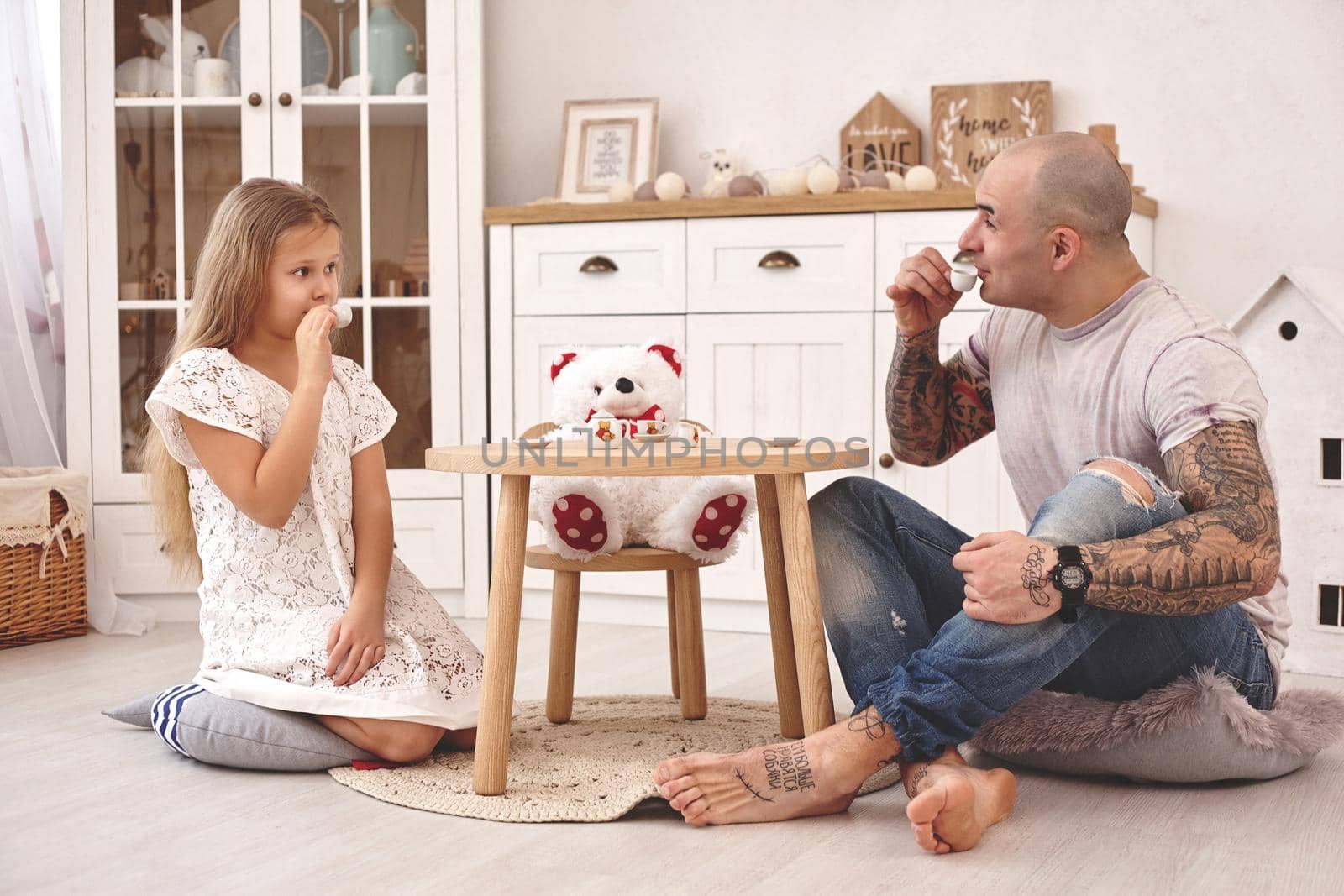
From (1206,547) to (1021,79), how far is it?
6.19ft

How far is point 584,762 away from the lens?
1.71 meters

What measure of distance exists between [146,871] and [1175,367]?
120cm

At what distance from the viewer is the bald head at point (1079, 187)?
1.55 m

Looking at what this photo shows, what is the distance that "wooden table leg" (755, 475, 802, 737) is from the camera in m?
1.75

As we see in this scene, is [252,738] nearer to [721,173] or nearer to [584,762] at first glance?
[584,762]

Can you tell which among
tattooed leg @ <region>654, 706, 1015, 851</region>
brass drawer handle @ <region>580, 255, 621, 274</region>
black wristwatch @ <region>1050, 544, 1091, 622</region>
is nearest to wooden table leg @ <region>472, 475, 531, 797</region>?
tattooed leg @ <region>654, 706, 1015, 851</region>

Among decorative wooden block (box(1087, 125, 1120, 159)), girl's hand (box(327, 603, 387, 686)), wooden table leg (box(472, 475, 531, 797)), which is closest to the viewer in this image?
wooden table leg (box(472, 475, 531, 797))

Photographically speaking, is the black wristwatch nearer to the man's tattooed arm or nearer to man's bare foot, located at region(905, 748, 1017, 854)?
the man's tattooed arm

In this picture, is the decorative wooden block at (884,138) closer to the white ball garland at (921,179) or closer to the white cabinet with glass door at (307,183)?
the white ball garland at (921,179)

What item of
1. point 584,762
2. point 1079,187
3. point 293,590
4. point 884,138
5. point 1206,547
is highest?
point 884,138

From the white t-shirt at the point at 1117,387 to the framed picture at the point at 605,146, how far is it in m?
1.57

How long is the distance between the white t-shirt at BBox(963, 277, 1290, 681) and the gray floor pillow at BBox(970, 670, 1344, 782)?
0.09 metres

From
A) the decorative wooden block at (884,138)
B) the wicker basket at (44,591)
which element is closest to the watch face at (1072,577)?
the decorative wooden block at (884,138)

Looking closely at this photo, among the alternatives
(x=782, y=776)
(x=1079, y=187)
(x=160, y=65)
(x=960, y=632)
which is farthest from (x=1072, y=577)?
(x=160, y=65)
